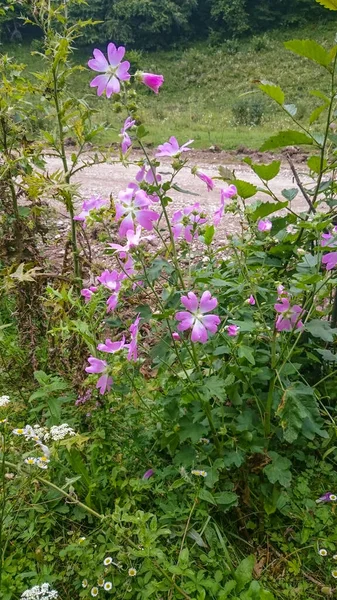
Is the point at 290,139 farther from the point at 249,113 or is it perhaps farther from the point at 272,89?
the point at 249,113

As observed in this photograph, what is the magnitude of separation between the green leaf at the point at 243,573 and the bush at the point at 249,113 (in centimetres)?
1256

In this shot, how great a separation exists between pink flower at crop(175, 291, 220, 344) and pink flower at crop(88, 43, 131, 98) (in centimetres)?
53

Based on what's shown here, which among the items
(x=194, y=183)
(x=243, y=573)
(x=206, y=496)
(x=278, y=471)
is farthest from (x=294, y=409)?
(x=194, y=183)

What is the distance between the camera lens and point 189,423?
144 cm

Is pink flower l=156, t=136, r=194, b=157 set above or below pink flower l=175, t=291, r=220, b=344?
above

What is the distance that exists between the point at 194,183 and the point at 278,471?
5440mm

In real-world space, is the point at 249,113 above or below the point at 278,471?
below

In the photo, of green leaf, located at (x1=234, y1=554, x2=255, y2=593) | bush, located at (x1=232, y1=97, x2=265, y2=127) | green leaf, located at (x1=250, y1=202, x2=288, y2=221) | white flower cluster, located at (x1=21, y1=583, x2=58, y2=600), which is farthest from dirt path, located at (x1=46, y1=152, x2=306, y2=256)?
bush, located at (x1=232, y1=97, x2=265, y2=127)

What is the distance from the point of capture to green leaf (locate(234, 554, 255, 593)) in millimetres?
1297

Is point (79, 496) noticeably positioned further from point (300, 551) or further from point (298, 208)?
point (298, 208)

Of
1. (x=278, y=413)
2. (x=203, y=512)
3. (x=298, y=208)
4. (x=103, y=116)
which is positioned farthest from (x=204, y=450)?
(x=103, y=116)

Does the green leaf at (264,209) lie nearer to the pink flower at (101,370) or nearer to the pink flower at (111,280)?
the pink flower at (111,280)

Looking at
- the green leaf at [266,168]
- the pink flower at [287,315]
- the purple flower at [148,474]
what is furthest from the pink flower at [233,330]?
the purple flower at [148,474]

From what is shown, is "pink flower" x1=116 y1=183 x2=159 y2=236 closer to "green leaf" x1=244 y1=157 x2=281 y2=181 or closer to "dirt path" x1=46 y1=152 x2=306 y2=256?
"green leaf" x1=244 y1=157 x2=281 y2=181
